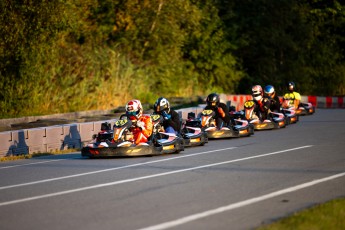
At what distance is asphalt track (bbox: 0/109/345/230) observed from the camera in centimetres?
815

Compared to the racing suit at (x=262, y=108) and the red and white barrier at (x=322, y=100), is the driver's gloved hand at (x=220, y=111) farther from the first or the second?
the red and white barrier at (x=322, y=100)

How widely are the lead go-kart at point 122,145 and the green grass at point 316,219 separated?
6312 mm

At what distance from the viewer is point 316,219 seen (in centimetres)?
784

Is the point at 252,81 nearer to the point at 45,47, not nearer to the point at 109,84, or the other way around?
the point at 109,84

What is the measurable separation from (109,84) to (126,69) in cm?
213

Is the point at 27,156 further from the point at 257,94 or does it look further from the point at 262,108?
the point at 257,94

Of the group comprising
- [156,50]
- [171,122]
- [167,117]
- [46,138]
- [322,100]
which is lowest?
[46,138]

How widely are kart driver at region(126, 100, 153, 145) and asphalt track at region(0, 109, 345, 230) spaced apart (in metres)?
0.62

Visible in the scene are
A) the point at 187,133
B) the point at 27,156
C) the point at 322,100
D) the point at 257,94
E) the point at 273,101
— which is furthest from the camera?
the point at 322,100

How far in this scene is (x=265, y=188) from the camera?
32.8ft

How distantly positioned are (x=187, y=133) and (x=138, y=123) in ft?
7.56

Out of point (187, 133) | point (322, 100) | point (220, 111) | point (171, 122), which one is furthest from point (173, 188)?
point (322, 100)

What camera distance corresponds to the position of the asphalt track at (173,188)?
26.7 ft

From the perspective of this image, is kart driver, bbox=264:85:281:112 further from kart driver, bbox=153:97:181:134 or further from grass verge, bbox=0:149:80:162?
grass verge, bbox=0:149:80:162
